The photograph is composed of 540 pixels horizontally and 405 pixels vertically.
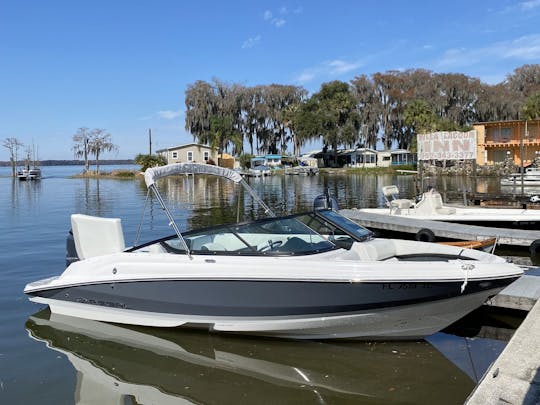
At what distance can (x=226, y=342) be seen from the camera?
281 inches

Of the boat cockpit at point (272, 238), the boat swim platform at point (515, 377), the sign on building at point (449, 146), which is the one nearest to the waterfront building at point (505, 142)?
the sign on building at point (449, 146)

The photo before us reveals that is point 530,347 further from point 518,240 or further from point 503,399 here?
point 518,240

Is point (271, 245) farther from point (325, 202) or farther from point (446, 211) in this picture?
point (446, 211)

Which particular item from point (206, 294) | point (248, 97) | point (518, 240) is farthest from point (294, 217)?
point (248, 97)

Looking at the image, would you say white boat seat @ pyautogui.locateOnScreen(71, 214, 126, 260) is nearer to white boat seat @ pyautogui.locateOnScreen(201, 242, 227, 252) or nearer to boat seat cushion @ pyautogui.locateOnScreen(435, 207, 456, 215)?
white boat seat @ pyautogui.locateOnScreen(201, 242, 227, 252)

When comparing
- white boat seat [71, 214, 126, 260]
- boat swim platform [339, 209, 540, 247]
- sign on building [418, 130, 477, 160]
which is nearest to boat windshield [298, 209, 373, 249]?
white boat seat [71, 214, 126, 260]

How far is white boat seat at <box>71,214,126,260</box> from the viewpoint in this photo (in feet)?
26.4

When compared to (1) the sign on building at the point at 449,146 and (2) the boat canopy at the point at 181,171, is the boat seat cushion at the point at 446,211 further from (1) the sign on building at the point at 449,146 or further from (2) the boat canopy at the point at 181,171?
(2) the boat canopy at the point at 181,171

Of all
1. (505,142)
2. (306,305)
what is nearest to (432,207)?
(306,305)

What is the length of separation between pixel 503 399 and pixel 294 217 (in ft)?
12.6

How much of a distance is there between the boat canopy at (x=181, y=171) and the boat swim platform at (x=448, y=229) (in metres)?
7.82

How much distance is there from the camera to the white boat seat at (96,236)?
804 centimetres

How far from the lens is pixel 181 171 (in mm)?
7898

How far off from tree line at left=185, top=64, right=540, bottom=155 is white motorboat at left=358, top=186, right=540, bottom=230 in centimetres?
5481
